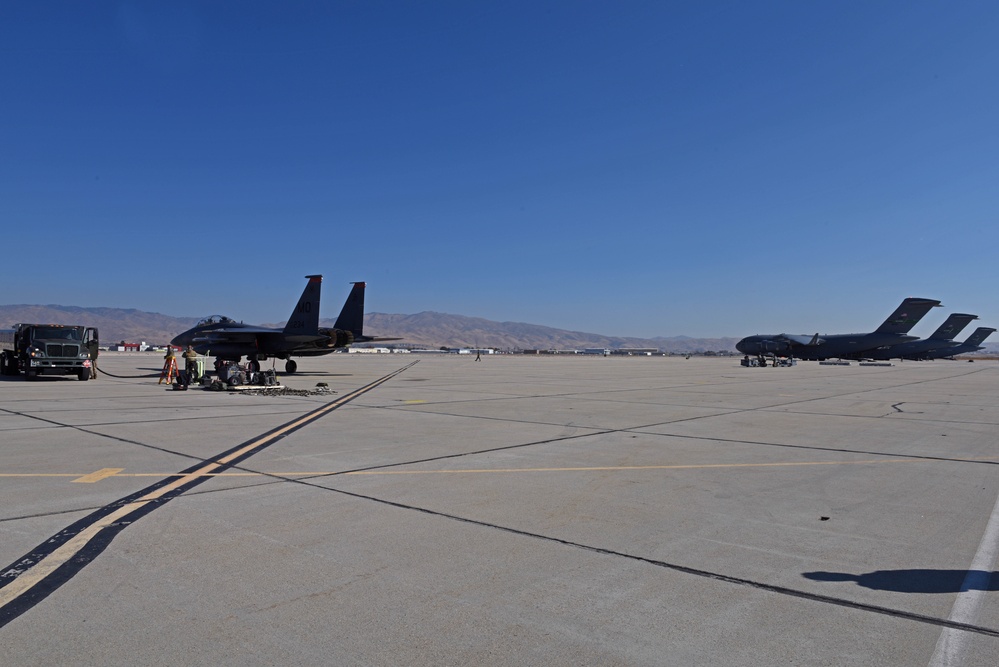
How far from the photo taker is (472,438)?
11773 millimetres

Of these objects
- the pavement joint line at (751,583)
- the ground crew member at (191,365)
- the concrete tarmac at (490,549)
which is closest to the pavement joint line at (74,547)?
the concrete tarmac at (490,549)

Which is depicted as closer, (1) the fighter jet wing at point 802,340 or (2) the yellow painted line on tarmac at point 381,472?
(2) the yellow painted line on tarmac at point 381,472

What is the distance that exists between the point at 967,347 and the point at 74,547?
97.9 meters

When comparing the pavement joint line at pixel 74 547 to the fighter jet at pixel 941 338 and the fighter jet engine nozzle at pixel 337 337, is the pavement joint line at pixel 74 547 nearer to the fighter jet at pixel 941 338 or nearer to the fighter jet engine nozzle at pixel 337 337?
the fighter jet engine nozzle at pixel 337 337

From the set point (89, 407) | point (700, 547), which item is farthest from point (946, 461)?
point (89, 407)

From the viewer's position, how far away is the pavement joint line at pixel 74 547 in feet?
13.9

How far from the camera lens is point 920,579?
482cm

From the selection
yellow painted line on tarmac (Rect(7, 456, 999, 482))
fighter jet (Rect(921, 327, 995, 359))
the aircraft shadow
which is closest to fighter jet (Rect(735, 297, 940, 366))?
fighter jet (Rect(921, 327, 995, 359))

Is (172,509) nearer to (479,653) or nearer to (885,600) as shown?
(479,653)

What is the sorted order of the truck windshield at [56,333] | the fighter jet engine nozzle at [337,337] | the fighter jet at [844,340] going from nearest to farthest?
the truck windshield at [56,333] < the fighter jet engine nozzle at [337,337] < the fighter jet at [844,340]

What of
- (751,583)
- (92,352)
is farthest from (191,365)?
(751,583)

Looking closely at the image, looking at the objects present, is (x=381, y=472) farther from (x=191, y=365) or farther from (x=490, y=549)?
(x=191, y=365)

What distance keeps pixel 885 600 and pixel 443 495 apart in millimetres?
4318

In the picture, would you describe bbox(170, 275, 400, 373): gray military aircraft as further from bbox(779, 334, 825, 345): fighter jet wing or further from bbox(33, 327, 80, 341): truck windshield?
bbox(779, 334, 825, 345): fighter jet wing
